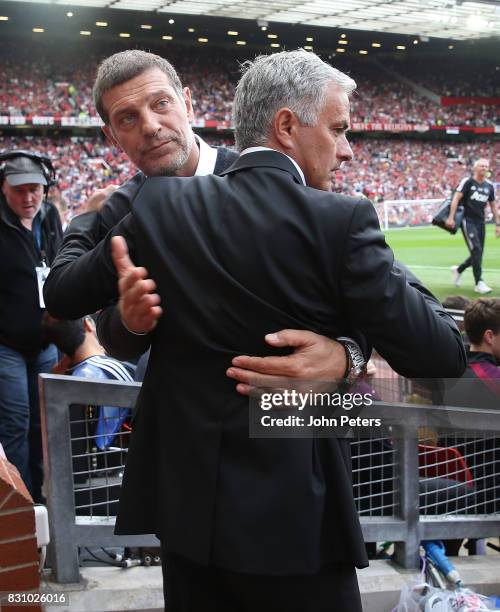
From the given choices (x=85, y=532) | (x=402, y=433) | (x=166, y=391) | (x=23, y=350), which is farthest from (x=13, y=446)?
(x=166, y=391)

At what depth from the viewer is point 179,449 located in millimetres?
1450

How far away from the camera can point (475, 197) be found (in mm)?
13297

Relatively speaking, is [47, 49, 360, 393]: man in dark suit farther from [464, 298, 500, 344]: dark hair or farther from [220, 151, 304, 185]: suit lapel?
[464, 298, 500, 344]: dark hair

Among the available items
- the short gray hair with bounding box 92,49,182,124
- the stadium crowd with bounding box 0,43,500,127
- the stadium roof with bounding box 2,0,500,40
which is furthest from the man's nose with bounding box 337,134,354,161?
the stadium crowd with bounding box 0,43,500,127

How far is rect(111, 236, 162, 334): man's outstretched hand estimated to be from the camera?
4.66ft

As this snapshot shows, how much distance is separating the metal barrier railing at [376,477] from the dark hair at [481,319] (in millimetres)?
595

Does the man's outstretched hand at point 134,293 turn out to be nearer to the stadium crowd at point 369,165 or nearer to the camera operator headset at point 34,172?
the camera operator headset at point 34,172

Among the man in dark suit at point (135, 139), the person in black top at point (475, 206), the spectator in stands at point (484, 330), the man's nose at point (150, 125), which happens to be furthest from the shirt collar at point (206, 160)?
the person in black top at point (475, 206)

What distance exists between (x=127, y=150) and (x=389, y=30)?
3312cm

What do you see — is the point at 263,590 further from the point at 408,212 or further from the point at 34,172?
the point at 408,212

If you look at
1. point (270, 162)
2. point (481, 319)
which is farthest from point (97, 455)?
point (481, 319)

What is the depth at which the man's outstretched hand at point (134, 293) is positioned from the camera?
142 cm

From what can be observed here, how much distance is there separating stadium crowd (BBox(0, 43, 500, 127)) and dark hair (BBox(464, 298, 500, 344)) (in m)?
25.5

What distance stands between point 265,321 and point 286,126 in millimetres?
381
